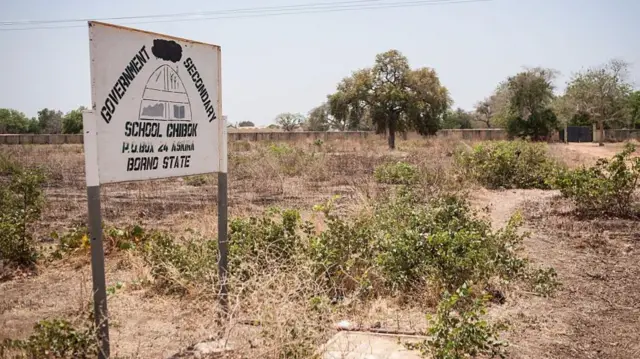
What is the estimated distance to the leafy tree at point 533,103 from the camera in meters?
46.6

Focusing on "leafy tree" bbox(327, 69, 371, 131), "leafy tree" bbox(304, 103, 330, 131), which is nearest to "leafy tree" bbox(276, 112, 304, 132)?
"leafy tree" bbox(304, 103, 330, 131)

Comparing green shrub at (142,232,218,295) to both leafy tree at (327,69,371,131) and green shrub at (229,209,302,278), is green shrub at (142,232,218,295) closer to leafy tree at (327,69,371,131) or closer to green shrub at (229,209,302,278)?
green shrub at (229,209,302,278)

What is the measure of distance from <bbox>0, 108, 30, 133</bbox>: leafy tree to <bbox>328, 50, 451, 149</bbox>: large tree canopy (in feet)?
222

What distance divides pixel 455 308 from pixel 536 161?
39.8 feet

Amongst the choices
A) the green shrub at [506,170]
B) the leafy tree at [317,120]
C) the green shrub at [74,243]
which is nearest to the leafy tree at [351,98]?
the green shrub at [506,170]

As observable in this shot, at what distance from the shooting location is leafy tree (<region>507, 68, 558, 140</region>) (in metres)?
46.6

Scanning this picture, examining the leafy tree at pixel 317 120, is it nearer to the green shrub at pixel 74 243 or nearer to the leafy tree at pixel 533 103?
the leafy tree at pixel 533 103

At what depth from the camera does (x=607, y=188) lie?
9.25 metres

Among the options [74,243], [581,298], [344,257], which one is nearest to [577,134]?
[581,298]

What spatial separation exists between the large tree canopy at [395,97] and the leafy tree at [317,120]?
5363 centimetres

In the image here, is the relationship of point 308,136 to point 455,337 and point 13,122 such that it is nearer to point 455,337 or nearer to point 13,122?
point 455,337

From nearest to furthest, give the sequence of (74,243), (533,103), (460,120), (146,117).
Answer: (146,117), (74,243), (533,103), (460,120)

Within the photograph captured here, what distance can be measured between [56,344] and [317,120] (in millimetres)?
93674

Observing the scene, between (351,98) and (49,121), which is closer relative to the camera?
(351,98)
